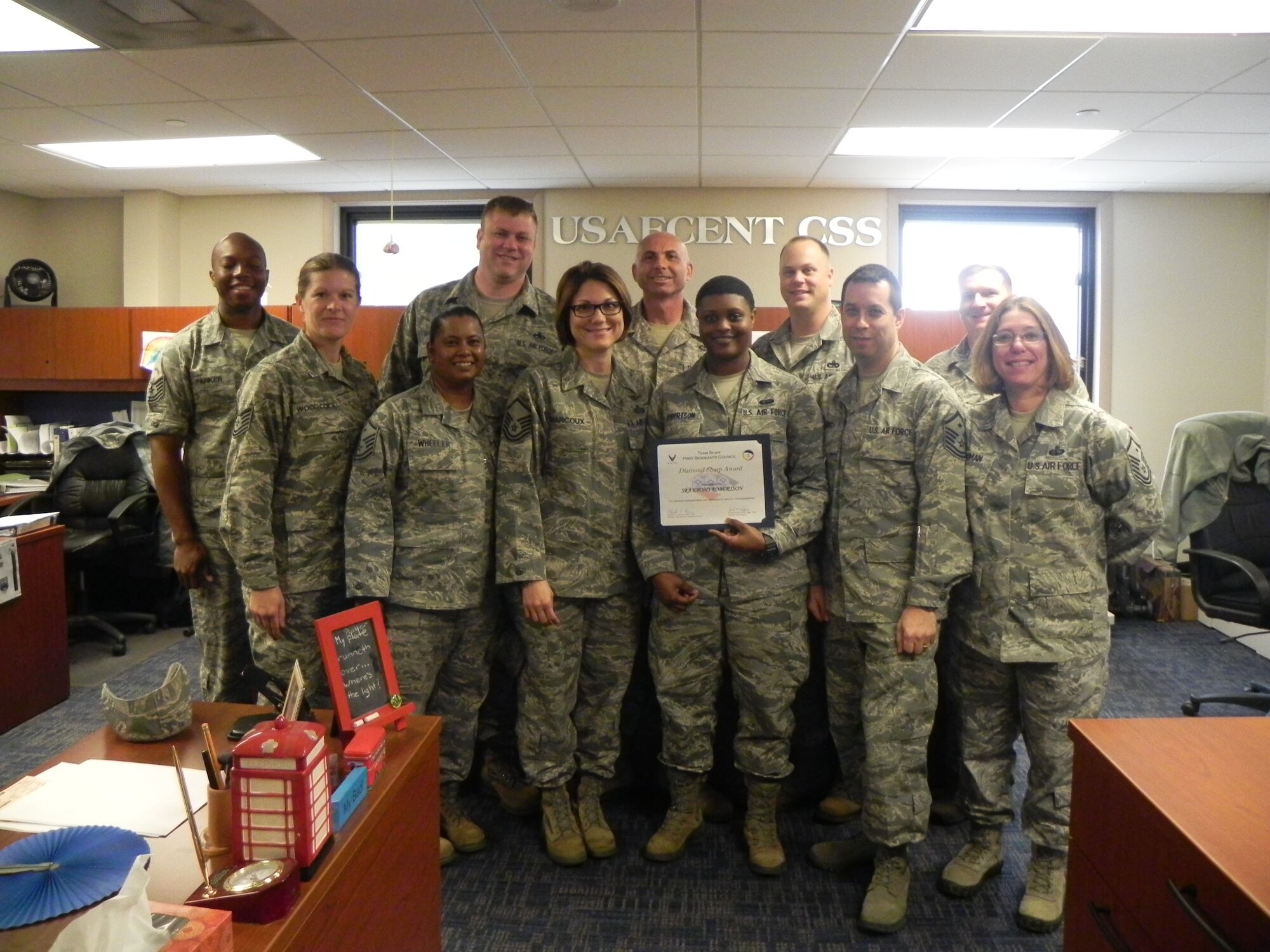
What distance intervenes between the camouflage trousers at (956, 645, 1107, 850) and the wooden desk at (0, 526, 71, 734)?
3.56m

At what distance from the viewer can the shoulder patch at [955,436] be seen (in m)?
2.12

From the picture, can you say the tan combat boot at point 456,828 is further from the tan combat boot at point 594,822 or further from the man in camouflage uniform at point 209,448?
the man in camouflage uniform at point 209,448

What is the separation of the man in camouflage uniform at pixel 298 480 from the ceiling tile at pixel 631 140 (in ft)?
8.08

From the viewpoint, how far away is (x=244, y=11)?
3057mm

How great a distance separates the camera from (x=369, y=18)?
3.10 m

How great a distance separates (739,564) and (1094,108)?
127 inches

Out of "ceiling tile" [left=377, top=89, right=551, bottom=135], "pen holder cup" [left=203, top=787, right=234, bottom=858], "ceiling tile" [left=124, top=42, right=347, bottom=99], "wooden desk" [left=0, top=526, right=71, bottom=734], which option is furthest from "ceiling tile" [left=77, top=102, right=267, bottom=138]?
"pen holder cup" [left=203, top=787, right=234, bottom=858]

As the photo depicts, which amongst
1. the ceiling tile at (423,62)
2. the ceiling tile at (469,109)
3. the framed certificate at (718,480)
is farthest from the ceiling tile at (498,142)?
the framed certificate at (718,480)

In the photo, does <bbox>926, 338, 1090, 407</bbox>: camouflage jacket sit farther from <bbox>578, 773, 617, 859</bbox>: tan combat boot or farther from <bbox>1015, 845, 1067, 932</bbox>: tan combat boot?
<bbox>578, 773, 617, 859</bbox>: tan combat boot

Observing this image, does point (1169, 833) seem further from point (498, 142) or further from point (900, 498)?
point (498, 142)

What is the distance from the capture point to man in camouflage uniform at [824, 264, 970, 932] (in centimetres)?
211

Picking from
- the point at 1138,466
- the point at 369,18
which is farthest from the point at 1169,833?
the point at 369,18

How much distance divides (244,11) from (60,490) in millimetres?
2971

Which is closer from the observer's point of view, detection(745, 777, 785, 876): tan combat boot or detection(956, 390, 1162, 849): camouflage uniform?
detection(956, 390, 1162, 849): camouflage uniform
